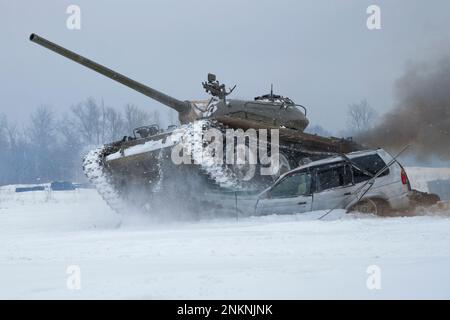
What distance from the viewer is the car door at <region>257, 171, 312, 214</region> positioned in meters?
9.70

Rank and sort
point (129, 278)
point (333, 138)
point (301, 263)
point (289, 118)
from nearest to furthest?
point (129, 278)
point (301, 263)
point (333, 138)
point (289, 118)

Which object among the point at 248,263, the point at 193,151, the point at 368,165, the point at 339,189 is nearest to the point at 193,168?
the point at 193,151

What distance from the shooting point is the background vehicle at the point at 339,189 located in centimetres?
973

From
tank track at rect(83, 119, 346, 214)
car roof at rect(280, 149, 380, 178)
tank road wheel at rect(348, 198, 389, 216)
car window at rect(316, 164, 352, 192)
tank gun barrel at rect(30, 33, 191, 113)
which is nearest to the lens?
tank track at rect(83, 119, 346, 214)

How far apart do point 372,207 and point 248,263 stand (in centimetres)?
556

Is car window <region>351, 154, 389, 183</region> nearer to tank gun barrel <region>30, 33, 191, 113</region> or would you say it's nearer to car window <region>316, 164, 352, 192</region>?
car window <region>316, 164, 352, 192</region>

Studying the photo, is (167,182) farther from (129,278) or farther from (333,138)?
(129,278)

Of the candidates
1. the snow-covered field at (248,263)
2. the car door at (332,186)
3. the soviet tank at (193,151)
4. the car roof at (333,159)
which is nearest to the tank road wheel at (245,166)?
the soviet tank at (193,151)

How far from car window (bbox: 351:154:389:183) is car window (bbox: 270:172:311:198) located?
37.8 inches

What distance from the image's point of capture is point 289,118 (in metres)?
12.2

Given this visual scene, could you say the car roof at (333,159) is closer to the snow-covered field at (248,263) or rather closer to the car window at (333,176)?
the car window at (333,176)

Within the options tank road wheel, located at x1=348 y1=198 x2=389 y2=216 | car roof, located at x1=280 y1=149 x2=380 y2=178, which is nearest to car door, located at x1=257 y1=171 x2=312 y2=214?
car roof, located at x1=280 y1=149 x2=380 y2=178
